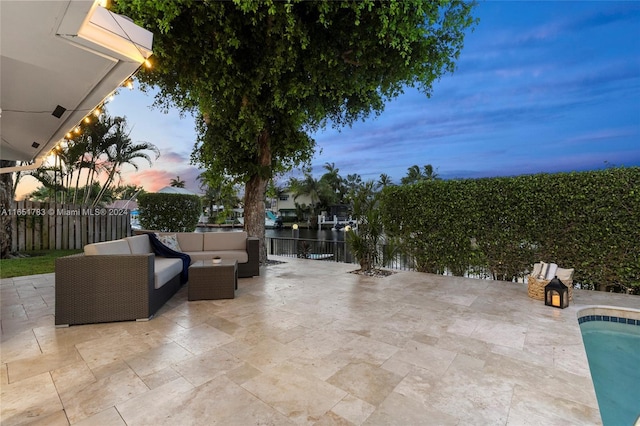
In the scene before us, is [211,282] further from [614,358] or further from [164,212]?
[164,212]

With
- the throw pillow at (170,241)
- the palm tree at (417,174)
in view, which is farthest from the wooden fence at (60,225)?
the palm tree at (417,174)

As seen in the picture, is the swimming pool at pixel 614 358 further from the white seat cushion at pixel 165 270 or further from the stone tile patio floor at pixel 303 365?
the white seat cushion at pixel 165 270

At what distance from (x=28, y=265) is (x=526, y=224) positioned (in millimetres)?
10143

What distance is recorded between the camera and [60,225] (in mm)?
8773

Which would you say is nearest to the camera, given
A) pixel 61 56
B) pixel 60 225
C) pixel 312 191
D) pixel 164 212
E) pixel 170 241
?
pixel 61 56

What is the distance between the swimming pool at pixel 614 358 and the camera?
2.12 meters

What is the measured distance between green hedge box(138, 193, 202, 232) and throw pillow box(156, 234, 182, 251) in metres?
5.63

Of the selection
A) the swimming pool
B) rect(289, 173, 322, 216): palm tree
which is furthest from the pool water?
rect(289, 173, 322, 216): palm tree

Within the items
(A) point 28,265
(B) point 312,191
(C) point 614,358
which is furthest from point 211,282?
(B) point 312,191

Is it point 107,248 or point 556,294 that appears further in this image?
point 556,294

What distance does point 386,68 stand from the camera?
18.0 ft

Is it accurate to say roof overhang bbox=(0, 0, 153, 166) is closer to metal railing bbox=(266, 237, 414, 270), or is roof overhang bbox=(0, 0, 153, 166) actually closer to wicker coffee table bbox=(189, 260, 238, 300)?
wicker coffee table bbox=(189, 260, 238, 300)

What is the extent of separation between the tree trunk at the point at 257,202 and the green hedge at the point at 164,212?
4717 mm

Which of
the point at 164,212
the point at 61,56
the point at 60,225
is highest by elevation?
the point at 61,56
